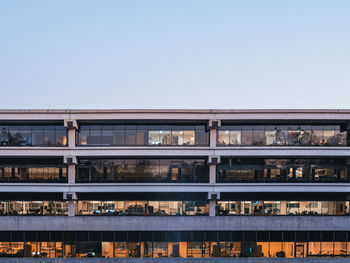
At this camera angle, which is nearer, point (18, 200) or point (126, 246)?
point (126, 246)

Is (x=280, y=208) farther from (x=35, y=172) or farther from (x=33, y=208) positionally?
(x=33, y=208)

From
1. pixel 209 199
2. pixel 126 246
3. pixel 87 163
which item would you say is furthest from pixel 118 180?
pixel 209 199

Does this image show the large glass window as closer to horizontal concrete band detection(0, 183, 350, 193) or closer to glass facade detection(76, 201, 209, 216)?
horizontal concrete band detection(0, 183, 350, 193)

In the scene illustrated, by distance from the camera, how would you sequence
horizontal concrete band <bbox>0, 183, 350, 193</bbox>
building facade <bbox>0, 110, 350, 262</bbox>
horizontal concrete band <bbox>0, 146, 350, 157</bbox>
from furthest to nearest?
horizontal concrete band <bbox>0, 183, 350, 193</bbox> < horizontal concrete band <bbox>0, 146, 350, 157</bbox> < building facade <bbox>0, 110, 350, 262</bbox>

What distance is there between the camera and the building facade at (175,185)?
33.3 m

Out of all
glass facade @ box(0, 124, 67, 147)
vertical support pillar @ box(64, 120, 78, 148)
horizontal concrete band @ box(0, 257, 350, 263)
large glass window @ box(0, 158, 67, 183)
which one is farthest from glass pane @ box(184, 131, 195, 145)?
large glass window @ box(0, 158, 67, 183)

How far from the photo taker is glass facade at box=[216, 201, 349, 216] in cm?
3591

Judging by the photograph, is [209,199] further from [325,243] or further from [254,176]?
[325,243]

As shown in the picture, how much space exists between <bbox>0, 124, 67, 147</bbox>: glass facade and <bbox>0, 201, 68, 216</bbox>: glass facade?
7203 mm

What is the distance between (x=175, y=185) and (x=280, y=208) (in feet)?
43.8

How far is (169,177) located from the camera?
3503 centimetres

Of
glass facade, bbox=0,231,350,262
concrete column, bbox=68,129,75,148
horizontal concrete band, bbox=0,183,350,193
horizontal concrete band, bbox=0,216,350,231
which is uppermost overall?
concrete column, bbox=68,129,75,148

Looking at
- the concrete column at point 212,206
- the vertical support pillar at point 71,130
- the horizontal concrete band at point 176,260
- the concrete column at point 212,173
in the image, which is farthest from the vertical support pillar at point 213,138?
the vertical support pillar at point 71,130

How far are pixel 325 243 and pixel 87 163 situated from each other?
29092mm
